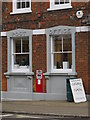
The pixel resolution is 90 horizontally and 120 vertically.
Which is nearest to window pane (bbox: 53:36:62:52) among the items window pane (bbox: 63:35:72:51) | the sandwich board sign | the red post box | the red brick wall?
window pane (bbox: 63:35:72:51)

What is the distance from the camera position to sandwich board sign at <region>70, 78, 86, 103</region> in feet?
49.1

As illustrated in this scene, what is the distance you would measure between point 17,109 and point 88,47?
4470 millimetres

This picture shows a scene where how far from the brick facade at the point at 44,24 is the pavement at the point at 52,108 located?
5.21ft

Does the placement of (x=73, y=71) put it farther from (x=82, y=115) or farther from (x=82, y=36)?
(x=82, y=115)

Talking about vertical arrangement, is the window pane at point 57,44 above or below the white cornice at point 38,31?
below

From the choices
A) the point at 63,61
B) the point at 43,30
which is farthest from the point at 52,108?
the point at 43,30

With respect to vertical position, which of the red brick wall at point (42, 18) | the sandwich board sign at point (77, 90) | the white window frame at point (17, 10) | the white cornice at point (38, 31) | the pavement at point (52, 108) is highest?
the white window frame at point (17, 10)

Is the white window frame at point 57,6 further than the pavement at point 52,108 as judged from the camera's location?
Yes

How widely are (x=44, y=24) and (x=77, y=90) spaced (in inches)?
150

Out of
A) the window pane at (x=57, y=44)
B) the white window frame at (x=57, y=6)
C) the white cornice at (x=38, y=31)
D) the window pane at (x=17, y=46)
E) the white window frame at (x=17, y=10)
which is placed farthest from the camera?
the window pane at (x=17, y=46)

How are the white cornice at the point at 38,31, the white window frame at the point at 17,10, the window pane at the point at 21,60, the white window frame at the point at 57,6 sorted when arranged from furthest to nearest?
the window pane at the point at 21,60, the white window frame at the point at 17,10, the white cornice at the point at 38,31, the white window frame at the point at 57,6

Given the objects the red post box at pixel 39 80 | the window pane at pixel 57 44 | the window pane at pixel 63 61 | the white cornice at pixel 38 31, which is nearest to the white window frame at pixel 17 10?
the white cornice at pixel 38 31

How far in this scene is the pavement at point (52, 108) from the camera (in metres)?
12.3

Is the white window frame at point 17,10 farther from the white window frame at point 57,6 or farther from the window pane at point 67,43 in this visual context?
the window pane at point 67,43
